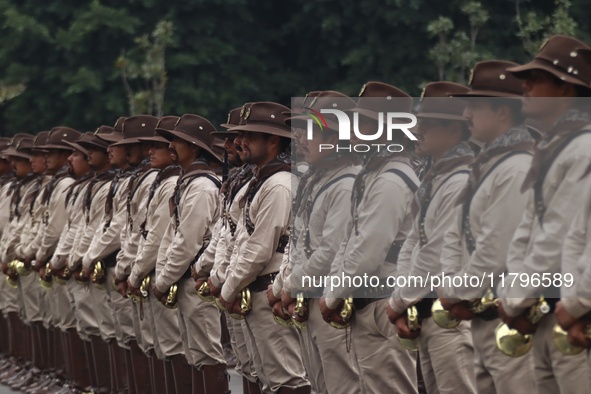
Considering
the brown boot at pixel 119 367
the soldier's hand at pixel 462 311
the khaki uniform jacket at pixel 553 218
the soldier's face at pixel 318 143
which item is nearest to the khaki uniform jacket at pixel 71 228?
the brown boot at pixel 119 367

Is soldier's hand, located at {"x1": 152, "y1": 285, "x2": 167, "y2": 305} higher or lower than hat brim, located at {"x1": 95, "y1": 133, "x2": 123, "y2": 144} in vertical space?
lower

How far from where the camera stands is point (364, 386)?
8.45 metres

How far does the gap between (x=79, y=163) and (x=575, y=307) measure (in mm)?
8266

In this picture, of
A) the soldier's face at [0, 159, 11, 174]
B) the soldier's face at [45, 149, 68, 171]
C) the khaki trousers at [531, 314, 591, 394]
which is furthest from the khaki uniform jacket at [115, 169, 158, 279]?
the soldier's face at [0, 159, 11, 174]

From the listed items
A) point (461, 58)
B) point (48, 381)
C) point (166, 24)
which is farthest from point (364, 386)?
point (166, 24)

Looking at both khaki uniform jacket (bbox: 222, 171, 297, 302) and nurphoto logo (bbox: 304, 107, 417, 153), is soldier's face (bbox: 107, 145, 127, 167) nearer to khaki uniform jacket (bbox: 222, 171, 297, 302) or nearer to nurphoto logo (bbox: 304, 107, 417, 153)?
khaki uniform jacket (bbox: 222, 171, 297, 302)

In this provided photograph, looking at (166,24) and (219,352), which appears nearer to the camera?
(219,352)

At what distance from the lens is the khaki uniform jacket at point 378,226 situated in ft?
26.8

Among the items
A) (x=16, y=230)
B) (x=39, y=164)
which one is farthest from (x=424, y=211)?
(x=16, y=230)

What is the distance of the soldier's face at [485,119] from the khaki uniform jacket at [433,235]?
0.32 m

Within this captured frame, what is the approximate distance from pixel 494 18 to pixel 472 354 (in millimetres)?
22603

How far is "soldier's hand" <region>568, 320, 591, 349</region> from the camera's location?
6.22m

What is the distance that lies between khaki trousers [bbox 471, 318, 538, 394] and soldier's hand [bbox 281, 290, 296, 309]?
1.84m

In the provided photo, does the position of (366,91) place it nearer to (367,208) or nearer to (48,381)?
(367,208)
